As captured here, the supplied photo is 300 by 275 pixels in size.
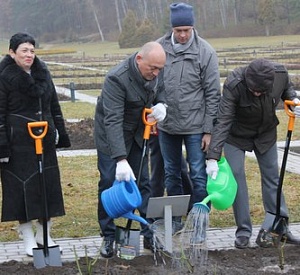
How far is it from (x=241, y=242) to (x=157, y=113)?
52.3 inches

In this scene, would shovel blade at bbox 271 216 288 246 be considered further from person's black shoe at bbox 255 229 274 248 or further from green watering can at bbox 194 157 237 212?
green watering can at bbox 194 157 237 212

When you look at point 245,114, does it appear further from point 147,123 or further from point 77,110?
point 77,110

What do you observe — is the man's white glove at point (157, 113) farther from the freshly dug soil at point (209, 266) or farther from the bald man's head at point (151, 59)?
the freshly dug soil at point (209, 266)

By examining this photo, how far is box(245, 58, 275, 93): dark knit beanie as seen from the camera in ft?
19.2

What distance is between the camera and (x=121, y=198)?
18.3 ft

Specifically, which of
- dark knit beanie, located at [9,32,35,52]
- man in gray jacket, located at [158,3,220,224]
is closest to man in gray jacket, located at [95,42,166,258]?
man in gray jacket, located at [158,3,220,224]

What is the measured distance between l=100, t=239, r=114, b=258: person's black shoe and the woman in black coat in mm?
442

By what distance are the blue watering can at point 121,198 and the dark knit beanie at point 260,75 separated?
1176 millimetres

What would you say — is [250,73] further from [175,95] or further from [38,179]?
[38,179]

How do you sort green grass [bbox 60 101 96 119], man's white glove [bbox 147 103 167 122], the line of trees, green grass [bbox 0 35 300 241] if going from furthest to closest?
1. the line of trees
2. green grass [bbox 60 101 96 119]
3. green grass [bbox 0 35 300 241]
4. man's white glove [bbox 147 103 167 122]

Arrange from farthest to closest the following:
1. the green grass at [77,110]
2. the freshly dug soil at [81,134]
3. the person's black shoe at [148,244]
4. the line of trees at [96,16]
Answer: the line of trees at [96,16]
the green grass at [77,110]
the freshly dug soil at [81,134]
the person's black shoe at [148,244]

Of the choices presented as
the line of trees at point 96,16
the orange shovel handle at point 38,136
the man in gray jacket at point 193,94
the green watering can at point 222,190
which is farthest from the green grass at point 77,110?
the line of trees at point 96,16

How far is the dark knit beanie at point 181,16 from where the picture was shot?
20.2 feet

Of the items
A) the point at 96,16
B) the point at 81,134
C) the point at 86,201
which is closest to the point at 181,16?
the point at 86,201
